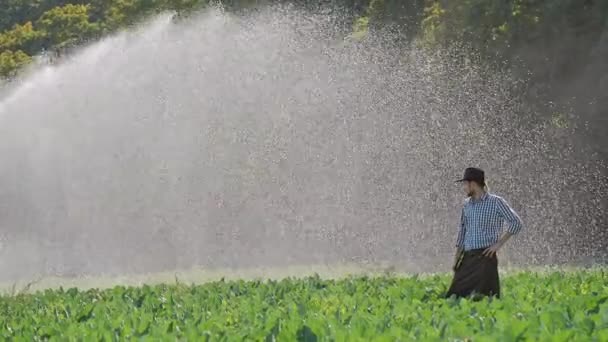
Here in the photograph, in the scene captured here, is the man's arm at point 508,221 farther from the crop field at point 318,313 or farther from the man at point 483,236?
the crop field at point 318,313

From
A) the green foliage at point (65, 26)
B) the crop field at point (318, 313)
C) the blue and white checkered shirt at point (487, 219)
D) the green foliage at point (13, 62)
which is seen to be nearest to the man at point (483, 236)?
the blue and white checkered shirt at point (487, 219)

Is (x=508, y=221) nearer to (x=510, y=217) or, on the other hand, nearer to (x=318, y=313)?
(x=510, y=217)

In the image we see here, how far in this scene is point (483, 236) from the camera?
10.2 metres

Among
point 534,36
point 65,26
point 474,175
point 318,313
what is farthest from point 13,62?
point 318,313

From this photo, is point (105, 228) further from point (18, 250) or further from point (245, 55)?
point (245, 55)

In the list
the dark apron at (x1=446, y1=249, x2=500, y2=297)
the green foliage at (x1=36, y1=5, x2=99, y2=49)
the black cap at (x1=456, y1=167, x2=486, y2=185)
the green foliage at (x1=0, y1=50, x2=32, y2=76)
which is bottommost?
the dark apron at (x1=446, y1=249, x2=500, y2=297)

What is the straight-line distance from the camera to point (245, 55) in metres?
24.4

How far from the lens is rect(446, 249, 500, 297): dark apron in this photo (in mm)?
10164

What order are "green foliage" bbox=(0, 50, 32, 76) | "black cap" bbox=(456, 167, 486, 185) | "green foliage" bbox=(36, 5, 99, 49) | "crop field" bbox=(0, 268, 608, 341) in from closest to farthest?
"crop field" bbox=(0, 268, 608, 341) < "black cap" bbox=(456, 167, 486, 185) < "green foliage" bbox=(0, 50, 32, 76) < "green foliage" bbox=(36, 5, 99, 49)

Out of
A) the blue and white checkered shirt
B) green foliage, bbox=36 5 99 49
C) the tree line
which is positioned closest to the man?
the blue and white checkered shirt

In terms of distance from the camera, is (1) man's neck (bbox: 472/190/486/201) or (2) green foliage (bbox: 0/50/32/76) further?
(2) green foliage (bbox: 0/50/32/76)

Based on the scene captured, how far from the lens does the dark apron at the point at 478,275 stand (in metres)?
10.2

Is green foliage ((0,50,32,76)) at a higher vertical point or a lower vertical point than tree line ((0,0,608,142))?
higher

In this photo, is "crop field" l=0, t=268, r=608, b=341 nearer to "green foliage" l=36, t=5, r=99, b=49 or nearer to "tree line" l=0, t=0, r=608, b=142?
"tree line" l=0, t=0, r=608, b=142
